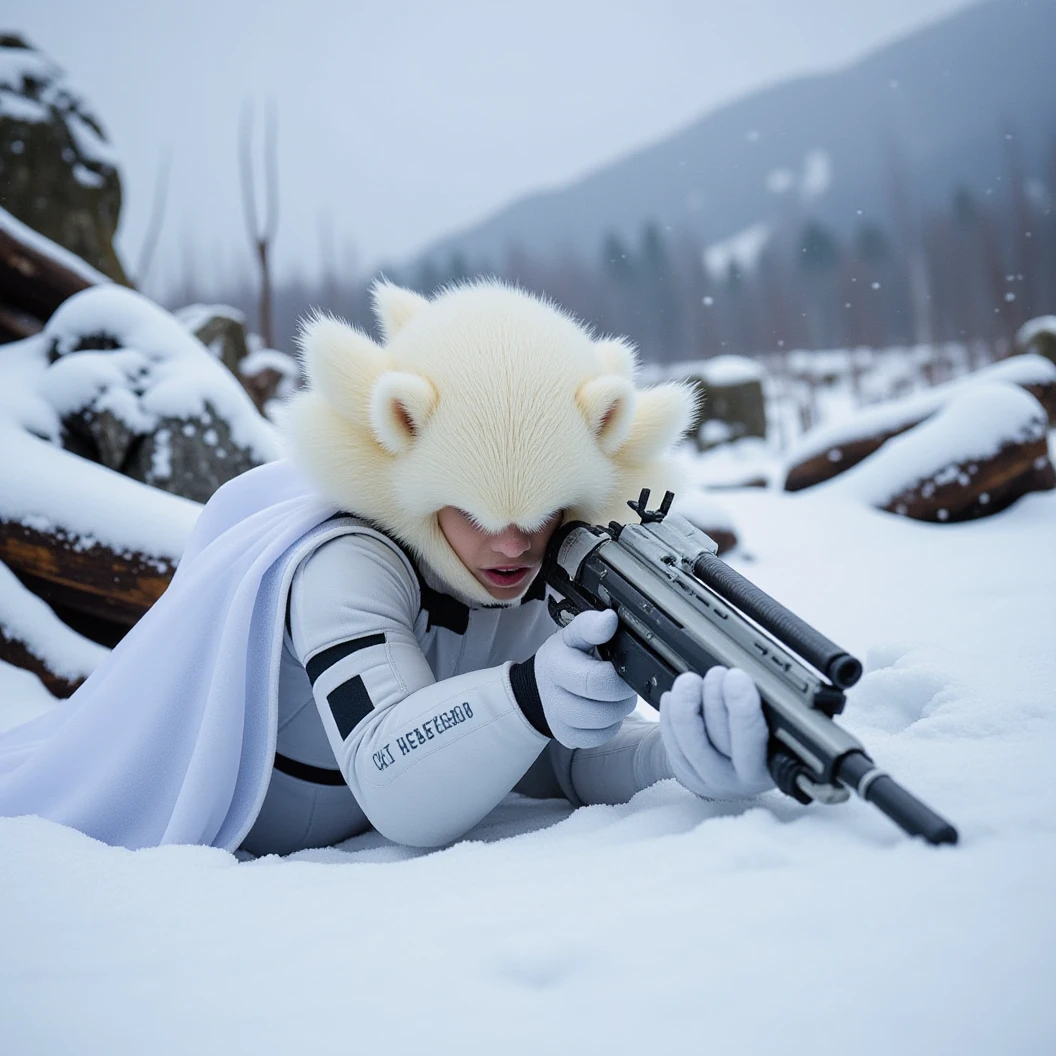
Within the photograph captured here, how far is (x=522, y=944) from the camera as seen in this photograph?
77 centimetres

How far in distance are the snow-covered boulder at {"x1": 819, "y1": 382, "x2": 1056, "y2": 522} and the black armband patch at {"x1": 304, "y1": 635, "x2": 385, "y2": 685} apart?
13.2ft

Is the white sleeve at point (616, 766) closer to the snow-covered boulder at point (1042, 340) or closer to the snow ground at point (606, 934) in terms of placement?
the snow ground at point (606, 934)

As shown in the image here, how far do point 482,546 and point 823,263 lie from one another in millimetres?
23993

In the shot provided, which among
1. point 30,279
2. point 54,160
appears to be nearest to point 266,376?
point 54,160

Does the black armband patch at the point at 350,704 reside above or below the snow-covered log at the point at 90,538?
above

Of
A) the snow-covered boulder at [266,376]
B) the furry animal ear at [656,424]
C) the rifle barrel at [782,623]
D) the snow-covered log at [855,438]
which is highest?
the furry animal ear at [656,424]

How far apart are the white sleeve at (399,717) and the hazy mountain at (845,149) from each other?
882 cm

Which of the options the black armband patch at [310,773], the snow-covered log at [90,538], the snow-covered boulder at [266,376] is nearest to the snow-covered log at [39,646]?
the snow-covered log at [90,538]

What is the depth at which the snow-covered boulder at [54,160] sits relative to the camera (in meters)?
4.74

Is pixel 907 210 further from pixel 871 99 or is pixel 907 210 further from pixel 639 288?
pixel 871 99

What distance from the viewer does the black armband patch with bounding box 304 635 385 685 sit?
1229mm

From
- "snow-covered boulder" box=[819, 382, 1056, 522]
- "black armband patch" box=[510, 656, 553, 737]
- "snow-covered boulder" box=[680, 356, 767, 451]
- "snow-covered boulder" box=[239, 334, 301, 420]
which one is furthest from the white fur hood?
"snow-covered boulder" box=[680, 356, 767, 451]

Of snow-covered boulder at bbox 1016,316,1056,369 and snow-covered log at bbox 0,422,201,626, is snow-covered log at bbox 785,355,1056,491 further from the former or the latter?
snow-covered boulder at bbox 1016,316,1056,369

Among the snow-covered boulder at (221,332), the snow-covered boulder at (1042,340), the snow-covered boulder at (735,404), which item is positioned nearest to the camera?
the snow-covered boulder at (221,332)
